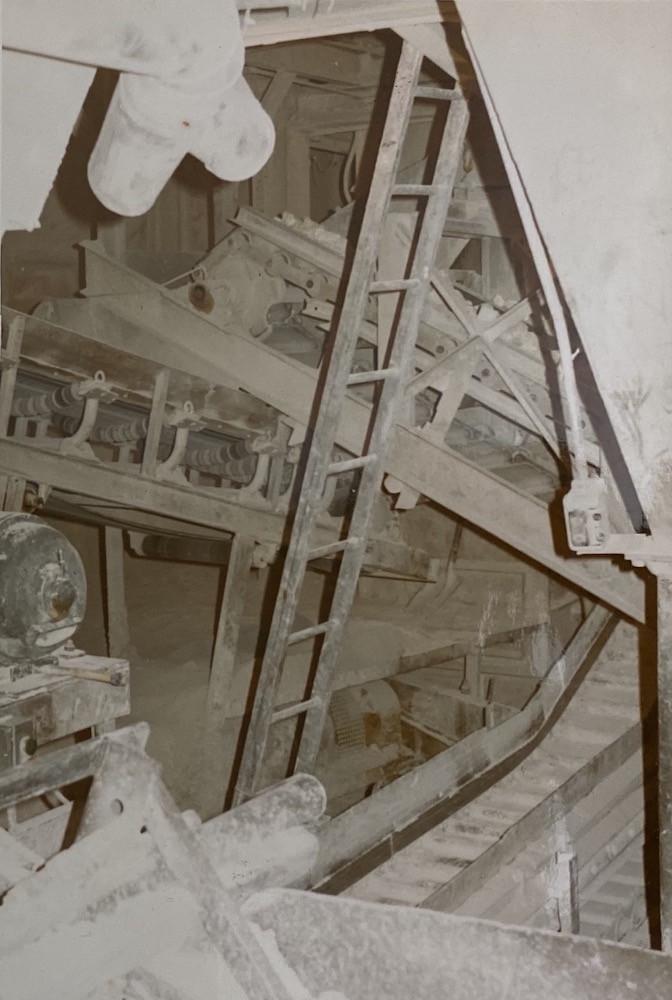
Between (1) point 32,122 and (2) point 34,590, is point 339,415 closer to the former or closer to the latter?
(2) point 34,590

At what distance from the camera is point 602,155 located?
167 centimetres

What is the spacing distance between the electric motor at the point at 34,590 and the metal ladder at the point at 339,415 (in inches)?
36.3

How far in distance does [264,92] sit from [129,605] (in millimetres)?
4788

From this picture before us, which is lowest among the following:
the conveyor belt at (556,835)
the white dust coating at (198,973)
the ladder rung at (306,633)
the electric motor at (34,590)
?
the conveyor belt at (556,835)

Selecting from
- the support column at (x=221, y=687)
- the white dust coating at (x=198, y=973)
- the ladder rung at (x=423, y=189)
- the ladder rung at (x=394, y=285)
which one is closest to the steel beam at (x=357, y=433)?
the support column at (x=221, y=687)

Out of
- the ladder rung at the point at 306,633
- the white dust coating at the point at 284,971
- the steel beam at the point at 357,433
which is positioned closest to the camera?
the white dust coating at the point at 284,971

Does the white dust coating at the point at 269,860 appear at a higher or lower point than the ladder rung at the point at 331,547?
lower

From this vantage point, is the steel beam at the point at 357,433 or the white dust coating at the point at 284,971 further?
the steel beam at the point at 357,433

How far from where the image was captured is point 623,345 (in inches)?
70.9

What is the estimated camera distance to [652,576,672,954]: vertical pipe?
2.12 metres

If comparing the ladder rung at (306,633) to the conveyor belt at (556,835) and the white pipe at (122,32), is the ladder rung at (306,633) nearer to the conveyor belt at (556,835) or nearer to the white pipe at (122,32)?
the conveyor belt at (556,835)

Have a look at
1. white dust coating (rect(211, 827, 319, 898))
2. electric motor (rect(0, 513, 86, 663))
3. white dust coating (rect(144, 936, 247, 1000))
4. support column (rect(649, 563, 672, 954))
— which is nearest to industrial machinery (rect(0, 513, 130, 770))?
electric motor (rect(0, 513, 86, 663))

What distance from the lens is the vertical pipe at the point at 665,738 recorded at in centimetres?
212

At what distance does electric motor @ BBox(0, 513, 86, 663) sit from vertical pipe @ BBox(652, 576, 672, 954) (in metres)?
1.65
